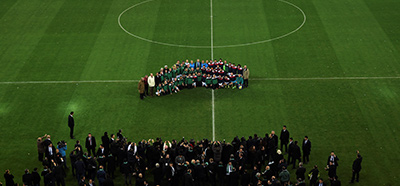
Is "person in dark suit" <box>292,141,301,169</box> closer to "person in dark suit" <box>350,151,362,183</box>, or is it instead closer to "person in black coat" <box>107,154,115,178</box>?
"person in dark suit" <box>350,151,362,183</box>

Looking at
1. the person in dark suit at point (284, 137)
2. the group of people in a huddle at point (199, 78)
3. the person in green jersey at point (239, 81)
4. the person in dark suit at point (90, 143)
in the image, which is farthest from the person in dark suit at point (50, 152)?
the person in green jersey at point (239, 81)

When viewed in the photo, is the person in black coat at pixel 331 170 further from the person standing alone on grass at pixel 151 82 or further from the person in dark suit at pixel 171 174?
the person standing alone on grass at pixel 151 82

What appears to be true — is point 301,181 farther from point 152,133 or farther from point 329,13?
point 329,13

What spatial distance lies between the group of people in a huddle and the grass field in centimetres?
55

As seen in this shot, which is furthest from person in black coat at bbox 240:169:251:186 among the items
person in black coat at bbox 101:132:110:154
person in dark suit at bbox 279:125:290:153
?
person in black coat at bbox 101:132:110:154

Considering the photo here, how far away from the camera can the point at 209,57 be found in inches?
1464

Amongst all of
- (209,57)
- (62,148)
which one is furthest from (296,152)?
(209,57)

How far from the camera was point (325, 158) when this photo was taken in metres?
27.0

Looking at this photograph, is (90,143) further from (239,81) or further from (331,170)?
(331,170)

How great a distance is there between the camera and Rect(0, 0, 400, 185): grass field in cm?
2922

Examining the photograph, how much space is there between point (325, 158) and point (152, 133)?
8.77m

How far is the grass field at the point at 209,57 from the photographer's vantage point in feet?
95.9

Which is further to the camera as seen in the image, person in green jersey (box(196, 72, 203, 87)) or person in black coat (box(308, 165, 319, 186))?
person in green jersey (box(196, 72, 203, 87))

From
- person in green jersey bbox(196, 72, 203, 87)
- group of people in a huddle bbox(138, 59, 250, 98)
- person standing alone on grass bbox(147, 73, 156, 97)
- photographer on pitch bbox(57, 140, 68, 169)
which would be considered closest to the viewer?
photographer on pitch bbox(57, 140, 68, 169)
